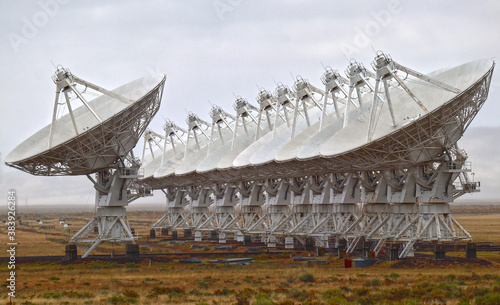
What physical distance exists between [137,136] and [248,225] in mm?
23371

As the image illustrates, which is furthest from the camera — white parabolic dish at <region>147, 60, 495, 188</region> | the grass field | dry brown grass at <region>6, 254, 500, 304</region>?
white parabolic dish at <region>147, 60, 495, 188</region>

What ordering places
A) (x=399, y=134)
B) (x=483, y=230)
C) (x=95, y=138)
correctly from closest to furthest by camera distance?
(x=399, y=134) → (x=95, y=138) → (x=483, y=230)

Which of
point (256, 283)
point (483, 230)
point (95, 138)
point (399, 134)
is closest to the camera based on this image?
point (256, 283)

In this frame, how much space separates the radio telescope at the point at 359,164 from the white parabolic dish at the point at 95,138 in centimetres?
1189

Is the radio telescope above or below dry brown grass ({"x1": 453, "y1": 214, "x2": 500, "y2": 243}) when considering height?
above

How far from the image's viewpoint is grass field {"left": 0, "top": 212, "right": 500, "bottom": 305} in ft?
85.9

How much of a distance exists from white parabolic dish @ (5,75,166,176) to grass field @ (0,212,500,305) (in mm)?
6396

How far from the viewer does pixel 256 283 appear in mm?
31953

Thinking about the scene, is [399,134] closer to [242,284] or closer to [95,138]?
[242,284]

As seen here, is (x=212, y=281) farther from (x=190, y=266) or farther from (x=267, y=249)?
(x=267, y=249)

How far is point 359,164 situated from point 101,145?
1664 centimetres

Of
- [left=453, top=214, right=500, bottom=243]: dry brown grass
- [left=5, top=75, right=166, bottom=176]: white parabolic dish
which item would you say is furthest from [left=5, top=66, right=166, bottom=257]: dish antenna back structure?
[left=453, top=214, right=500, bottom=243]: dry brown grass

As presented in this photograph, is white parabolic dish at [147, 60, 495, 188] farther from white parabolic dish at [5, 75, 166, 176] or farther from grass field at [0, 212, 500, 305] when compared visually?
white parabolic dish at [5, 75, 166, 176]

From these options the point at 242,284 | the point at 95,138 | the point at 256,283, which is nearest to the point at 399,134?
the point at 256,283
